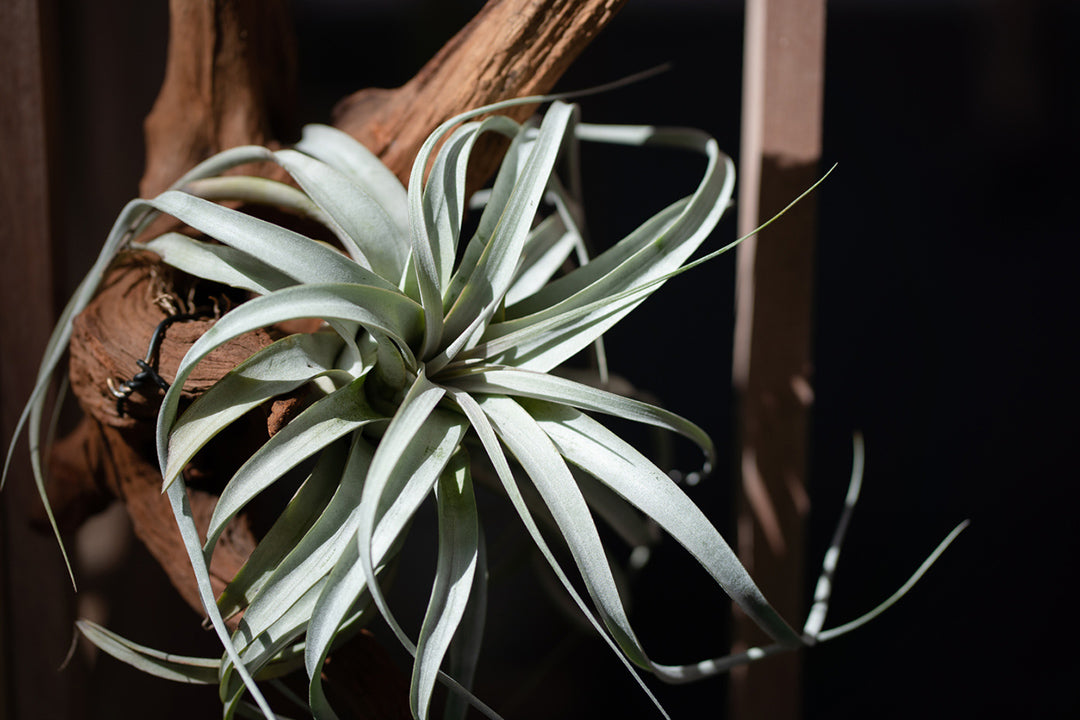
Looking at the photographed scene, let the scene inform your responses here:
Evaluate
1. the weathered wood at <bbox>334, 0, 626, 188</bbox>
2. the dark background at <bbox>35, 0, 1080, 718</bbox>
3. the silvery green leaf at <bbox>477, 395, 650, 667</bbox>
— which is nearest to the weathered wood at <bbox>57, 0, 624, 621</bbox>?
the weathered wood at <bbox>334, 0, 626, 188</bbox>

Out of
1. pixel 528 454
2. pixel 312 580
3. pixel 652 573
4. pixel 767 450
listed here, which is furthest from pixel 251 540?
pixel 652 573

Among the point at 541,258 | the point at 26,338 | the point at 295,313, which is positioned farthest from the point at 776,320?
Answer: the point at 26,338

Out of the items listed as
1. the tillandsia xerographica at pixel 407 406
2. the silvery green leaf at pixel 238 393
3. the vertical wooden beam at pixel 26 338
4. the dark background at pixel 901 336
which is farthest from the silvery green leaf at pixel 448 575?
the dark background at pixel 901 336

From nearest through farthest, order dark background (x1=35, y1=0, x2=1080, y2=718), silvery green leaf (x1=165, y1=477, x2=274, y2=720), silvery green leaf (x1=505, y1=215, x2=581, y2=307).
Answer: silvery green leaf (x1=165, y1=477, x2=274, y2=720)
silvery green leaf (x1=505, y1=215, x2=581, y2=307)
dark background (x1=35, y1=0, x2=1080, y2=718)

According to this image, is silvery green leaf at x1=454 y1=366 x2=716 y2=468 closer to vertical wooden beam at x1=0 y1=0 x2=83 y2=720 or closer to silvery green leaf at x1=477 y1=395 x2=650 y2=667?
silvery green leaf at x1=477 y1=395 x2=650 y2=667

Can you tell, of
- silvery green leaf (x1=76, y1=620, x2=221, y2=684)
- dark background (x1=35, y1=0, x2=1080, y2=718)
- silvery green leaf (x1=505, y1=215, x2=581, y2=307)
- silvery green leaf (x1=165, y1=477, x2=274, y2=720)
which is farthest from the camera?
dark background (x1=35, y1=0, x2=1080, y2=718)

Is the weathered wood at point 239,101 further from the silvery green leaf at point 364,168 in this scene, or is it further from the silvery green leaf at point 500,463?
the silvery green leaf at point 500,463

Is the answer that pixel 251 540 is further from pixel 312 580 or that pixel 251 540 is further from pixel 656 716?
pixel 656 716
